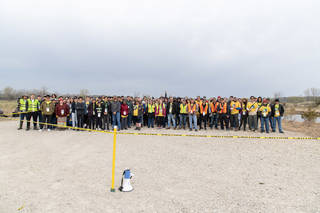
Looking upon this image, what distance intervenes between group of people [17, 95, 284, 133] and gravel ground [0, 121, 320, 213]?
11.4 feet

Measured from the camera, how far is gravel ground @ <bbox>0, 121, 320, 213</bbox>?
3418 millimetres

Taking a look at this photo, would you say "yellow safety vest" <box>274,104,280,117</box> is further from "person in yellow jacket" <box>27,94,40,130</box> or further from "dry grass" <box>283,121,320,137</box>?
"person in yellow jacket" <box>27,94,40,130</box>

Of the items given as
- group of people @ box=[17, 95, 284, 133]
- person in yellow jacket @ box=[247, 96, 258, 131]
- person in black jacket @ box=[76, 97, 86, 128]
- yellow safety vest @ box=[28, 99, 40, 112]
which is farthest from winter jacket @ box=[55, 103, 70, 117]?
person in yellow jacket @ box=[247, 96, 258, 131]

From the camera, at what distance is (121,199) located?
142 inches

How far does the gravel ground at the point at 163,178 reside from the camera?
3418 mm

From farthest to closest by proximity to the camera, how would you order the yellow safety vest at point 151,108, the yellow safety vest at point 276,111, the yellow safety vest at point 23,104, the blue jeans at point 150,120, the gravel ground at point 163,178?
the blue jeans at point 150,120 < the yellow safety vest at point 151,108 < the yellow safety vest at point 276,111 < the yellow safety vest at point 23,104 < the gravel ground at point 163,178

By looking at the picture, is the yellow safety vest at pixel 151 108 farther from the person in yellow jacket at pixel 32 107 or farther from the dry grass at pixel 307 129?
the dry grass at pixel 307 129

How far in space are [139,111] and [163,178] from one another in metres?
7.82

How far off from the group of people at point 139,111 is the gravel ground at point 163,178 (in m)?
3.47

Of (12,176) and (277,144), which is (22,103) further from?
(277,144)

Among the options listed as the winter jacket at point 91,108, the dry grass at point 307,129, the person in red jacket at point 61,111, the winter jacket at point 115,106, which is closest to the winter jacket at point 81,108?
the winter jacket at point 91,108

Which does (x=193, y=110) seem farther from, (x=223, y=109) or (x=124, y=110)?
(x=124, y=110)

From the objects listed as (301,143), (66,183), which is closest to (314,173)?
(301,143)

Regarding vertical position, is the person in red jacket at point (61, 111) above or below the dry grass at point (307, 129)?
above
